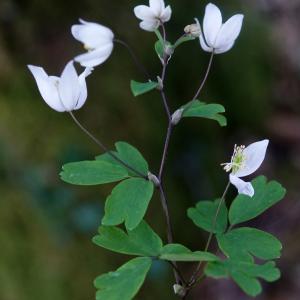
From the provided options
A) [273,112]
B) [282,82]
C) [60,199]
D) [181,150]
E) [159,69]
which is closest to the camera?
[60,199]

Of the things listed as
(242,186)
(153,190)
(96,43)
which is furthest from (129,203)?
(96,43)

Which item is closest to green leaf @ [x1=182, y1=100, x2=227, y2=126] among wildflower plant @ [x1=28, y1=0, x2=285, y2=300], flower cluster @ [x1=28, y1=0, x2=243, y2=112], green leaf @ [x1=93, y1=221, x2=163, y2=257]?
wildflower plant @ [x1=28, y1=0, x2=285, y2=300]

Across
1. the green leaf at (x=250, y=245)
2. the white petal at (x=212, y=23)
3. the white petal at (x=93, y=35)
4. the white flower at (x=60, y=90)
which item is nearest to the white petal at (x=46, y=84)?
the white flower at (x=60, y=90)

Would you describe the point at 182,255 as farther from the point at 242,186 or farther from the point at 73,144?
the point at 73,144

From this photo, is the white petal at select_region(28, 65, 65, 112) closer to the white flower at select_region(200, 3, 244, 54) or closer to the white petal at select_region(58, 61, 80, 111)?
the white petal at select_region(58, 61, 80, 111)

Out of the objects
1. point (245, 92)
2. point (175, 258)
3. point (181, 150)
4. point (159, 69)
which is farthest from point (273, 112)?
point (175, 258)

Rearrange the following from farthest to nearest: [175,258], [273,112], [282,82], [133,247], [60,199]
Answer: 1. [282,82]
2. [273,112]
3. [60,199]
4. [133,247]
5. [175,258]

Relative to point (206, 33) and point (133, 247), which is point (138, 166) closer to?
point (133, 247)
